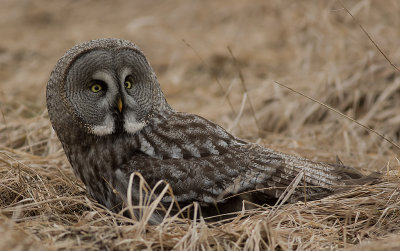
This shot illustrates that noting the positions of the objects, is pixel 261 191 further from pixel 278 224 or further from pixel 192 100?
pixel 192 100

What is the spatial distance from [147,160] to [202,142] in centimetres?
44

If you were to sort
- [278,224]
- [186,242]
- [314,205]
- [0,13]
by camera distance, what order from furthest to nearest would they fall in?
[0,13] < [314,205] < [278,224] < [186,242]

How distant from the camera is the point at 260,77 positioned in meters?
9.70

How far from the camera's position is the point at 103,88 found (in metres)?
4.28

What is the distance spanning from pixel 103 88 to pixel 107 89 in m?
0.04

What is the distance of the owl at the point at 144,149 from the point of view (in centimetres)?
413

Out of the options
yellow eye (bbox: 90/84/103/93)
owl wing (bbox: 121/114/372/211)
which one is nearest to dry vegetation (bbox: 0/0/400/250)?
owl wing (bbox: 121/114/372/211)

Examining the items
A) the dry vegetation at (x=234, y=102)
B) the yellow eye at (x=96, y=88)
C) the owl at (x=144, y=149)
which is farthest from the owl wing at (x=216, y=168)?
the yellow eye at (x=96, y=88)

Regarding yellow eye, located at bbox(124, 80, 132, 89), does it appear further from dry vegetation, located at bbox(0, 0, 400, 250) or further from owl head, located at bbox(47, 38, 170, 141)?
dry vegetation, located at bbox(0, 0, 400, 250)

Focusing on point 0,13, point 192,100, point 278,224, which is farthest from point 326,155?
point 0,13

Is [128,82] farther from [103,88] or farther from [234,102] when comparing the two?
[234,102]

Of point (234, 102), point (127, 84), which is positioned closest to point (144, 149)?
point (127, 84)

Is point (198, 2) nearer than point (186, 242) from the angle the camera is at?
No

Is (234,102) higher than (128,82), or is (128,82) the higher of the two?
(128,82)
